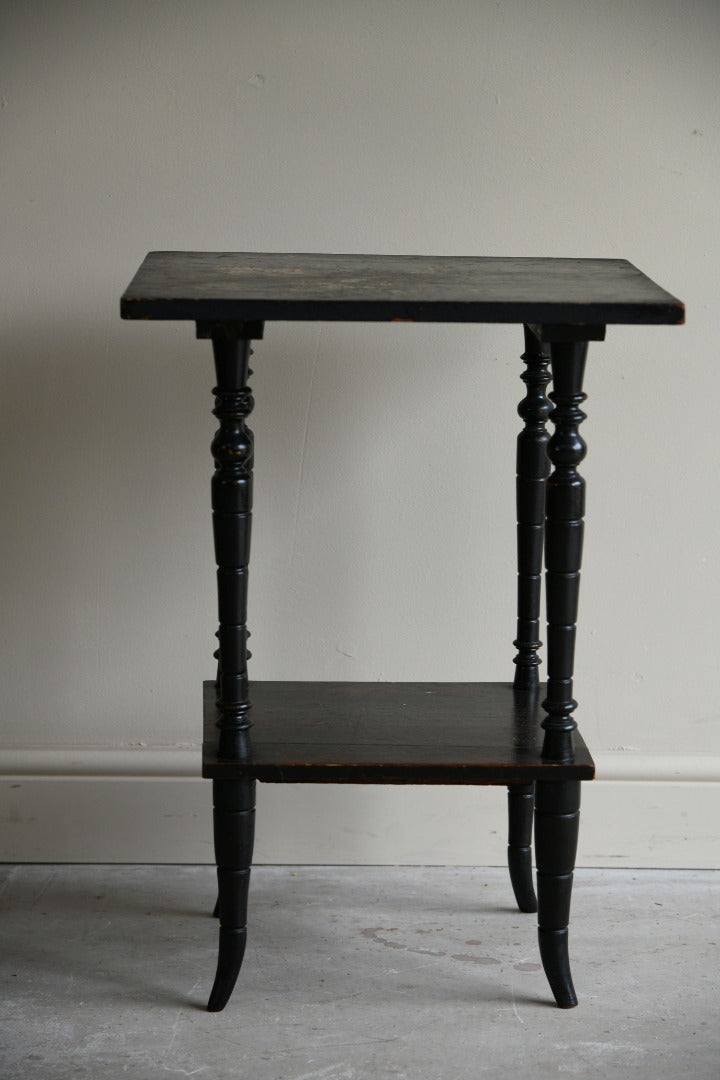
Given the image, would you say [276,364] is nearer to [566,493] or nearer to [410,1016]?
[566,493]

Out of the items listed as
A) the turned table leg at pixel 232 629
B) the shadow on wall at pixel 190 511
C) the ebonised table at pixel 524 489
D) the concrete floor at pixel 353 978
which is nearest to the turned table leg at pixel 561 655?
the ebonised table at pixel 524 489

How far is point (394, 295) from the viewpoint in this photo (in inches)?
67.2

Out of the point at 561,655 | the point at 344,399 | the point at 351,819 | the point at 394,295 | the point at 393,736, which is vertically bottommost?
the point at 351,819

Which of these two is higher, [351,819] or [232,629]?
[232,629]

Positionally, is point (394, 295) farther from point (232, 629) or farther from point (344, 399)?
point (344, 399)

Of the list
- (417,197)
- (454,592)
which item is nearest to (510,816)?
(454,592)

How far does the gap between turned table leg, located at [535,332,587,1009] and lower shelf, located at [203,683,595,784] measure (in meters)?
0.07

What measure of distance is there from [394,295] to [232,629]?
0.56 m

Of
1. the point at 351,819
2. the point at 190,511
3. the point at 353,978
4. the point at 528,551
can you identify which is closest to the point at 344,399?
the point at 190,511

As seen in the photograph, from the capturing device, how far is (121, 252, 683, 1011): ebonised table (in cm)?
169

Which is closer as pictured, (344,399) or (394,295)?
(394,295)

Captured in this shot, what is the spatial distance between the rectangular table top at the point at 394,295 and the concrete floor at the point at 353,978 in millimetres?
1107

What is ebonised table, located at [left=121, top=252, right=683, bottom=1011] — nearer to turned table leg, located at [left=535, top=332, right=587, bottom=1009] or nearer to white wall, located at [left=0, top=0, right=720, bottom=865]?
turned table leg, located at [left=535, top=332, right=587, bottom=1009]

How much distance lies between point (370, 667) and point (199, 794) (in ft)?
1.44
